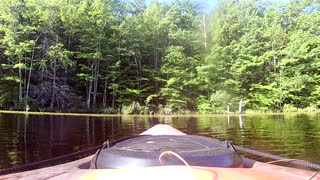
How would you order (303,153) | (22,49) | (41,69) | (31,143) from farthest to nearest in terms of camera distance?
(41,69) < (22,49) < (31,143) < (303,153)

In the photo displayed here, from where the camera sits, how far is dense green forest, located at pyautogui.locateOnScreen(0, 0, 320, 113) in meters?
25.0

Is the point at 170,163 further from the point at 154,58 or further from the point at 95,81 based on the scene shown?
the point at 154,58

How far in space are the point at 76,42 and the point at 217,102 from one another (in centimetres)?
1050

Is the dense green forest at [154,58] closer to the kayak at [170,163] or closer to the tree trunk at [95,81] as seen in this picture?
the tree trunk at [95,81]

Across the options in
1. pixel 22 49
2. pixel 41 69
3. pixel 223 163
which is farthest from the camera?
pixel 41 69

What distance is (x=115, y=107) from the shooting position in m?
26.1

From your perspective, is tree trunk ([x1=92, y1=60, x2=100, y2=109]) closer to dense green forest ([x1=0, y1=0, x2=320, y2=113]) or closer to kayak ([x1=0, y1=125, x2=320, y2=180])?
dense green forest ([x1=0, y1=0, x2=320, y2=113])

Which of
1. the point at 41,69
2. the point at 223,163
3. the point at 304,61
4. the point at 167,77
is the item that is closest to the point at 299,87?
the point at 304,61

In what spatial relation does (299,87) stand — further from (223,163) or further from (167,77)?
(223,163)

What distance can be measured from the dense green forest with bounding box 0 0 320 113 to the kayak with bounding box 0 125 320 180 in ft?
69.0

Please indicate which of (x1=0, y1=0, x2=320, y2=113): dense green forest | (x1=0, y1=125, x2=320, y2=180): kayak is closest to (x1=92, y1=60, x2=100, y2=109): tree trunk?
(x1=0, y1=0, x2=320, y2=113): dense green forest

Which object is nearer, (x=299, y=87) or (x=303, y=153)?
(x=303, y=153)

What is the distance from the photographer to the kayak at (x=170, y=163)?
1.86 metres

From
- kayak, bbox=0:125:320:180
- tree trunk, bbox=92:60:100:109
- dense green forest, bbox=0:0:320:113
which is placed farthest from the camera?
tree trunk, bbox=92:60:100:109
